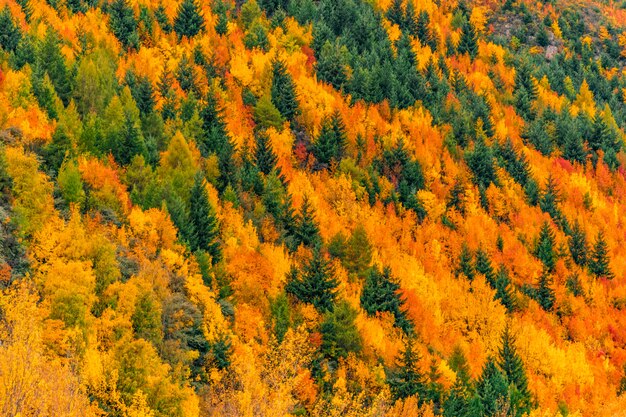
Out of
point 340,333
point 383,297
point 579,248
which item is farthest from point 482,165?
point 340,333

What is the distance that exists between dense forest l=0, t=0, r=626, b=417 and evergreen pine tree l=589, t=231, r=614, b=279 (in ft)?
1.79

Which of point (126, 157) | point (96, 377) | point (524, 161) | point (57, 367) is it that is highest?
point (57, 367)

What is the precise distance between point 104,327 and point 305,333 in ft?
69.2

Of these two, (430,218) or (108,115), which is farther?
(430,218)

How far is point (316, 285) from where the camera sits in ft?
241

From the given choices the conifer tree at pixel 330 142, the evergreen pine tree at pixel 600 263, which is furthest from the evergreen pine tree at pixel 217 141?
the evergreen pine tree at pixel 600 263

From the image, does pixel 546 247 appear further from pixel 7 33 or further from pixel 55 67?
pixel 7 33

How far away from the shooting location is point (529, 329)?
293 ft

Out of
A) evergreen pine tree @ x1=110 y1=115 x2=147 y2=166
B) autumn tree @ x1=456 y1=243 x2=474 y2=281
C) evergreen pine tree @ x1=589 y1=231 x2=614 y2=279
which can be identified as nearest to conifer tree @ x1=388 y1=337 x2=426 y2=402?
autumn tree @ x1=456 y1=243 x2=474 y2=281

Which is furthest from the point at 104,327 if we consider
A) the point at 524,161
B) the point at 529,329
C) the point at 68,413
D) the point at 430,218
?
the point at 524,161

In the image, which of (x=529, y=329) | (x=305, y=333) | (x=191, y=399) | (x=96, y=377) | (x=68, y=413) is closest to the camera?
(x=68, y=413)

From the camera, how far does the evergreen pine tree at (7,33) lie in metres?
95.3

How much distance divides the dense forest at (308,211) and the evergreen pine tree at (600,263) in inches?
21.5

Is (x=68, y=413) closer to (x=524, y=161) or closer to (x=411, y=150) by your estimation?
(x=411, y=150)
